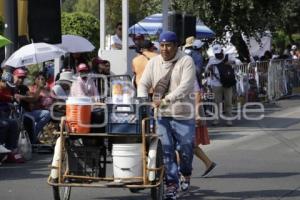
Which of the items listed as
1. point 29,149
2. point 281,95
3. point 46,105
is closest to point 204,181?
point 29,149

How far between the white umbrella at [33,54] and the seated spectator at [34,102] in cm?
32

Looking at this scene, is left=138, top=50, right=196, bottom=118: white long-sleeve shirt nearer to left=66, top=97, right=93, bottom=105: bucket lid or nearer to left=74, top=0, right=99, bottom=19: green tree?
left=66, top=97, right=93, bottom=105: bucket lid

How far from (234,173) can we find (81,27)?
18.5 m

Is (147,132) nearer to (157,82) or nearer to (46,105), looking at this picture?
(157,82)

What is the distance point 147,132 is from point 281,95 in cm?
1593

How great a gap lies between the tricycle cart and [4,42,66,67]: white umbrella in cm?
531

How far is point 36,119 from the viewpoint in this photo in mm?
12812

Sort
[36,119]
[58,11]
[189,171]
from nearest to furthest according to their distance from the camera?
1. [189,171]
2. [36,119]
3. [58,11]

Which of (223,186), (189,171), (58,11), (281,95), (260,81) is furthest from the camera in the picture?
(281,95)

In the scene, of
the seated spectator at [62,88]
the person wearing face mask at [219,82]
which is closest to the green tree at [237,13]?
the person wearing face mask at [219,82]

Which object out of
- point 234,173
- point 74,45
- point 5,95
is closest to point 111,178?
point 234,173

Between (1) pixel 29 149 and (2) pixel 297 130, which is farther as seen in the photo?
(2) pixel 297 130

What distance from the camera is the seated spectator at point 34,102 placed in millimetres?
12727

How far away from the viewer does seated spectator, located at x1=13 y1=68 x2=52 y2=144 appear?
12727mm
